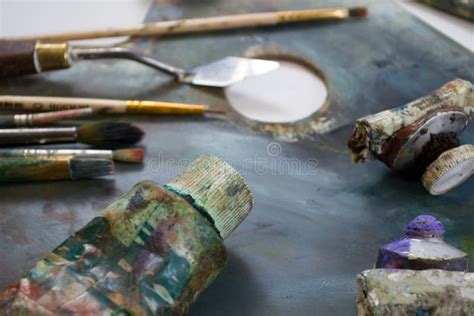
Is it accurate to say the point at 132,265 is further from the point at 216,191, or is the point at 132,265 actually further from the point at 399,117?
the point at 399,117

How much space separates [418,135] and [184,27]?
0.58m

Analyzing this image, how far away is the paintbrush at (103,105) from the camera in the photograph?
112cm

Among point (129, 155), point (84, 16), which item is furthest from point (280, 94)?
point (84, 16)

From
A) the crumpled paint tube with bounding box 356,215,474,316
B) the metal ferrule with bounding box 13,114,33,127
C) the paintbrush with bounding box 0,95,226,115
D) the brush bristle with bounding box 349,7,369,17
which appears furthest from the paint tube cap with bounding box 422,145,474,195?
the metal ferrule with bounding box 13,114,33,127

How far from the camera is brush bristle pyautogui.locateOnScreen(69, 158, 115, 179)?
100cm

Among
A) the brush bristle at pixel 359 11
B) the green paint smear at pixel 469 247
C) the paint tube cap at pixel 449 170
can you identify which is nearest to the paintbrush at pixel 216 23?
the brush bristle at pixel 359 11

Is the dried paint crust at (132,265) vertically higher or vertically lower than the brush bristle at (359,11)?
lower

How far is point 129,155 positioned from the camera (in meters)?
1.04

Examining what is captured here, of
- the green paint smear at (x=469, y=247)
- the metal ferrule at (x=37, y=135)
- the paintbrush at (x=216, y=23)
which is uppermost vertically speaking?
the paintbrush at (x=216, y=23)

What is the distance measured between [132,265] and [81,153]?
13.6 inches

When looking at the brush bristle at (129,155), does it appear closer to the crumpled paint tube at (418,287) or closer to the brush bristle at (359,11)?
the crumpled paint tube at (418,287)

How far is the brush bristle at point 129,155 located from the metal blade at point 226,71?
22cm

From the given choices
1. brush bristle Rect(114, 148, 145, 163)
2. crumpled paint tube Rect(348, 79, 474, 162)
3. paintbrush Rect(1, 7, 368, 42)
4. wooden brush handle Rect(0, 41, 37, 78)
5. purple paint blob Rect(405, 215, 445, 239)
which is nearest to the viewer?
purple paint blob Rect(405, 215, 445, 239)

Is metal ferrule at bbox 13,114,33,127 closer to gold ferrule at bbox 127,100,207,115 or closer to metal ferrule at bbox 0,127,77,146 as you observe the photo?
metal ferrule at bbox 0,127,77,146
